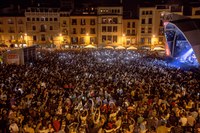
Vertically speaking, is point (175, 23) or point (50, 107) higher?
point (175, 23)

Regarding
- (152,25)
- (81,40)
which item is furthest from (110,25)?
(152,25)

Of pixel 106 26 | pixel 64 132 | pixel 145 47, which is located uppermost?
pixel 106 26

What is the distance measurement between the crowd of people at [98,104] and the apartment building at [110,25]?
40.7 meters

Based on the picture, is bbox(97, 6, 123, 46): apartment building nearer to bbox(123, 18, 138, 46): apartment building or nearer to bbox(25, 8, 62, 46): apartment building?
bbox(123, 18, 138, 46): apartment building

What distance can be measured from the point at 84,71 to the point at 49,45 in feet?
133

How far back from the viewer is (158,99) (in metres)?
16.8

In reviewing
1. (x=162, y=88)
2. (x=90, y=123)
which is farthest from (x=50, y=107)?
(x=162, y=88)

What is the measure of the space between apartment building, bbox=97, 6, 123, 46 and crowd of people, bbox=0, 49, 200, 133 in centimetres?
4071

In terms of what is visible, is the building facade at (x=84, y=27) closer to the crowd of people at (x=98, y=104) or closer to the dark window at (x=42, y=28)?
the dark window at (x=42, y=28)

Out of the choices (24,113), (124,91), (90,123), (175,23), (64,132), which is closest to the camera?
(64,132)

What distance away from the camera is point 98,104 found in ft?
54.3

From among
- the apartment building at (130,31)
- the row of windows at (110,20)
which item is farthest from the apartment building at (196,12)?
the row of windows at (110,20)

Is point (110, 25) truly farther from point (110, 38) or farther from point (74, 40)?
point (74, 40)

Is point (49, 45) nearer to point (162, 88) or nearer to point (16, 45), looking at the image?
point (16, 45)
